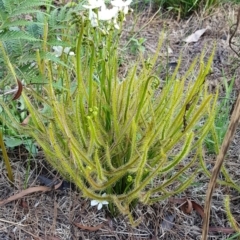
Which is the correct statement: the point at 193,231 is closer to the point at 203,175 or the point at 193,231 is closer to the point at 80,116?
the point at 203,175

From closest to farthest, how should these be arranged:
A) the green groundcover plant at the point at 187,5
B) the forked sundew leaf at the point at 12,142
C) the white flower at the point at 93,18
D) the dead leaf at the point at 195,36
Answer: the white flower at the point at 93,18, the forked sundew leaf at the point at 12,142, the dead leaf at the point at 195,36, the green groundcover plant at the point at 187,5

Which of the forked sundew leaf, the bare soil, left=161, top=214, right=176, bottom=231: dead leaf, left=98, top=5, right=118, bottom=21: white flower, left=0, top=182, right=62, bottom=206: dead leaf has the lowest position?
left=161, top=214, right=176, bottom=231: dead leaf

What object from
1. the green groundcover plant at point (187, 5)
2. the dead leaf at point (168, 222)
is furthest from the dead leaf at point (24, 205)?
the green groundcover plant at point (187, 5)

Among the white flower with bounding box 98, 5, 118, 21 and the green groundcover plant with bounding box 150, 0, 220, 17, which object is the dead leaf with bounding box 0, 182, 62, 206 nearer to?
the white flower with bounding box 98, 5, 118, 21

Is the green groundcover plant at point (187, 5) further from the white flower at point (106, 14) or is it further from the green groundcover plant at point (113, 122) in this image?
the white flower at point (106, 14)

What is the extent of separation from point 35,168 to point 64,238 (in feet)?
1.00

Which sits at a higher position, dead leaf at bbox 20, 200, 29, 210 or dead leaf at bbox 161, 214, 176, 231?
dead leaf at bbox 20, 200, 29, 210

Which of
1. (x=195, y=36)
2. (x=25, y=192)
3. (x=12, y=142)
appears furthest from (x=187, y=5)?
(x=25, y=192)

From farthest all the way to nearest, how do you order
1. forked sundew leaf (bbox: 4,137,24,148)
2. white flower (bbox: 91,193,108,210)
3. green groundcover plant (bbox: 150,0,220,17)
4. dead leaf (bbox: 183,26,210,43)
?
1. green groundcover plant (bbox: 150,0,220,17)
2. dead leaf (bbox: 183,26,210,43)
3. forked sundew leaf (bbox: 4,137,24,148)
4. white flower (bbox: 91,193,108,210)

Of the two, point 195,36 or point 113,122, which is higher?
point 113,122

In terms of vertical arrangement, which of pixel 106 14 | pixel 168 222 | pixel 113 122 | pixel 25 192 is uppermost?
pixel 106 14

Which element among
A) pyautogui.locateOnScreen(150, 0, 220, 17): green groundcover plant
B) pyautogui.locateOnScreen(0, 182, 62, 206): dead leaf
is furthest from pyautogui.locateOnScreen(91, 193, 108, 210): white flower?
pyautogui.locateOnScreen(150, 0, 220, 17): green groundcover plant

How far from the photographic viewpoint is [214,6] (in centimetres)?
293

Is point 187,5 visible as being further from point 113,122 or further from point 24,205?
point 24,205
